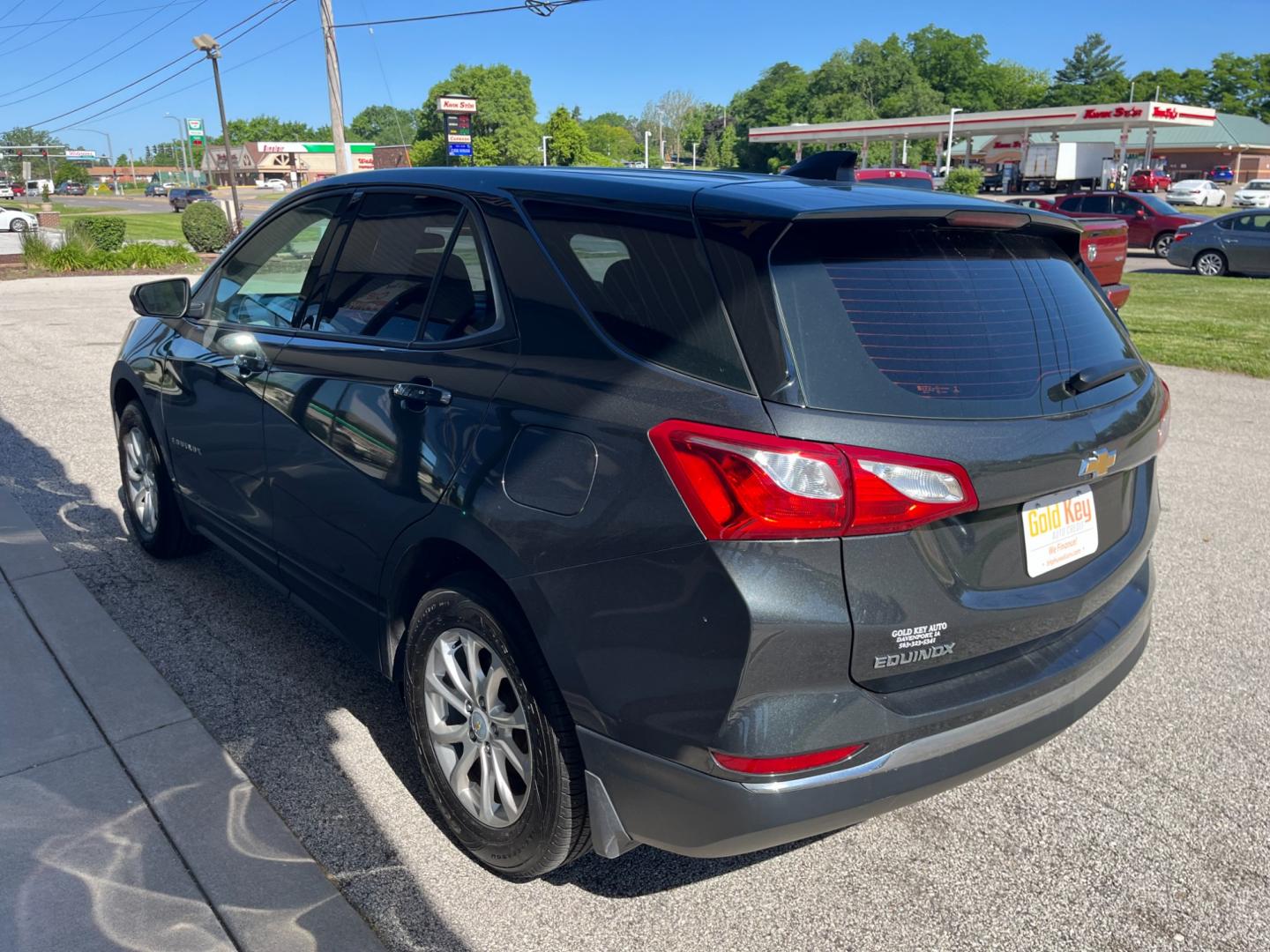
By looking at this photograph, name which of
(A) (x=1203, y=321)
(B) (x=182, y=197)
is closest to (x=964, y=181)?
(A) (x=1203, y=321)

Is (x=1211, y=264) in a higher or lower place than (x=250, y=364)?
lower

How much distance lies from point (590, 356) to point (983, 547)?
3.34ft

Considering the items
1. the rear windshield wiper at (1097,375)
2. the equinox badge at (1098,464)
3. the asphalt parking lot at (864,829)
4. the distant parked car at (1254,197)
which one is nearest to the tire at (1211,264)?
the asphalt parking lot at (864,829)

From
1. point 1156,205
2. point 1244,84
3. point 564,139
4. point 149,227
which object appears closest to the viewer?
point 1156,205

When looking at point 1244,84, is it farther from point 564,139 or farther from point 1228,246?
point 1228,246

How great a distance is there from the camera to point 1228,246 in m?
20.9

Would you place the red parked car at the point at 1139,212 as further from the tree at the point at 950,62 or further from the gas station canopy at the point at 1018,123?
the tree at the point at 950,62

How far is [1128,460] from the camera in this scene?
2.72 meters

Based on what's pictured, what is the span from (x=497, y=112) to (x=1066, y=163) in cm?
5605

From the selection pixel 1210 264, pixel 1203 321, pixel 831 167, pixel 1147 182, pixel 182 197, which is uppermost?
pixel 182 197

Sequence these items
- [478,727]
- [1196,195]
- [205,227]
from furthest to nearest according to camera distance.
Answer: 1. [1196,195]
2. [205,227]
3. [478,727]

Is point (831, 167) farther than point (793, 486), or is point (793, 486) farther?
point (831, 167)

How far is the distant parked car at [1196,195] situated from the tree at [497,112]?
55.8 metres

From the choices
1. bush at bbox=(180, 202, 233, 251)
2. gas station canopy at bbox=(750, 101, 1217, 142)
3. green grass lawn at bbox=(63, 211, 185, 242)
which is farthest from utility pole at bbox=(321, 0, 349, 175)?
gas station canopy at bbox=(750, 101, 1217, 142)
